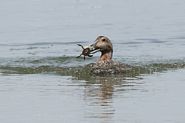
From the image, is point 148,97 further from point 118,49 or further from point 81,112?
point 118,49

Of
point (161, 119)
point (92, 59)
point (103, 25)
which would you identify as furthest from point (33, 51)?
point (161, 119)

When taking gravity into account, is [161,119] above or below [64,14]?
below

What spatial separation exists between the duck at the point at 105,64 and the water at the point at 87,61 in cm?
20

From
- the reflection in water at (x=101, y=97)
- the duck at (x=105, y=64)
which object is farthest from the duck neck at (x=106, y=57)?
the reflection in water at (x=101, y=97)

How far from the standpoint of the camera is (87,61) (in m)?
21.7

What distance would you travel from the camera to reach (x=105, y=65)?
18.8 meters

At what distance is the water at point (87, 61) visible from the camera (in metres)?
13.0

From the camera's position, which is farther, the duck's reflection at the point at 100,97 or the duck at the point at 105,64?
the duck at the point at 105,64

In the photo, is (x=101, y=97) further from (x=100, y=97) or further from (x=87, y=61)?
(x=87, y=61)

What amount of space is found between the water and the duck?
203 millimetres

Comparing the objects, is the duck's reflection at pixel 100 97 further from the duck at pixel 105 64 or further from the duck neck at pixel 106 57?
the duck neck at pixel 106 57

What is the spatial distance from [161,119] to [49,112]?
168cm

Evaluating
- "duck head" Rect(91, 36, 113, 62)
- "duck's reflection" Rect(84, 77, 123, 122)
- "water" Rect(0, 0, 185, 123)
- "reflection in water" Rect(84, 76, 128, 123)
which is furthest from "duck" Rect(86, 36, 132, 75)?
"duck's reflection" Rect(84, 77, 123, 122)

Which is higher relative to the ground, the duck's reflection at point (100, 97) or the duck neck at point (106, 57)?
the duck neck at point (106, 57)
